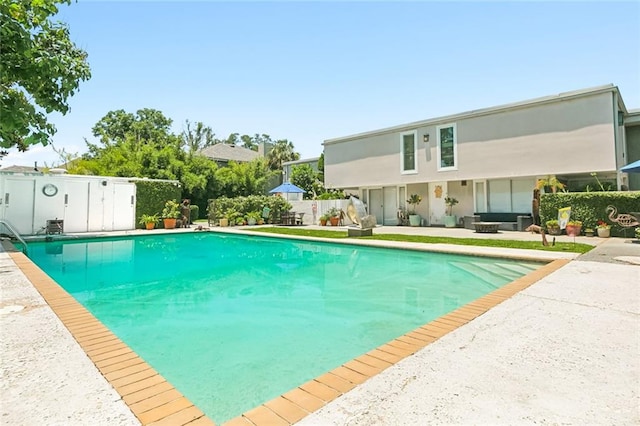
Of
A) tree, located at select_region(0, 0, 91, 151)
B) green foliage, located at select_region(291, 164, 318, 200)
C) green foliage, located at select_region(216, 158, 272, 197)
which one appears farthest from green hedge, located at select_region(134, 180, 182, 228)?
tree, located at select_region(0, 0, 91, 151)

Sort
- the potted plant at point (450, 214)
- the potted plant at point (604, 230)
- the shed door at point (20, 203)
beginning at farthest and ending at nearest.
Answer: the potted plant at point (450, 214)
the shed door at point (20, 203)
the potted plant at point (604, 230)

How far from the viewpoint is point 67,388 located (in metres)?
2.29

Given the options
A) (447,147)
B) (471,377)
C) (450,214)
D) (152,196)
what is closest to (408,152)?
(447,147)

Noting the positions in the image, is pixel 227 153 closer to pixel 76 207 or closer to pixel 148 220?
pixel 148 220

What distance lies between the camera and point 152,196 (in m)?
19.8

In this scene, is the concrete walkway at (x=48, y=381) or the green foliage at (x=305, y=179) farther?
the green foliage at (x=305, y=179)

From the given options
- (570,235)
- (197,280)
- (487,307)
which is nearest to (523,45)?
(570,235)

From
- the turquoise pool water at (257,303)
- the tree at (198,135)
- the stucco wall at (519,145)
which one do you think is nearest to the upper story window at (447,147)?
the stucco wall at (519,145)

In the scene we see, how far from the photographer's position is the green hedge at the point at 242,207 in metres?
21.8

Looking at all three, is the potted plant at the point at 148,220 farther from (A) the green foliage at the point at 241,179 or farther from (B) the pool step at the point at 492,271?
(B) the pool step at the point at 492,271

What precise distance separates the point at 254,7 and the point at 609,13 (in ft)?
34.3

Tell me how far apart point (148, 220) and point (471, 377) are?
65.2 ft

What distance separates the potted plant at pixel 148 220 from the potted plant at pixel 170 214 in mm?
511

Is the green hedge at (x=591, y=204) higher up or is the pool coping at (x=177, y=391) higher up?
the green hedge at (x=591, y=204)
